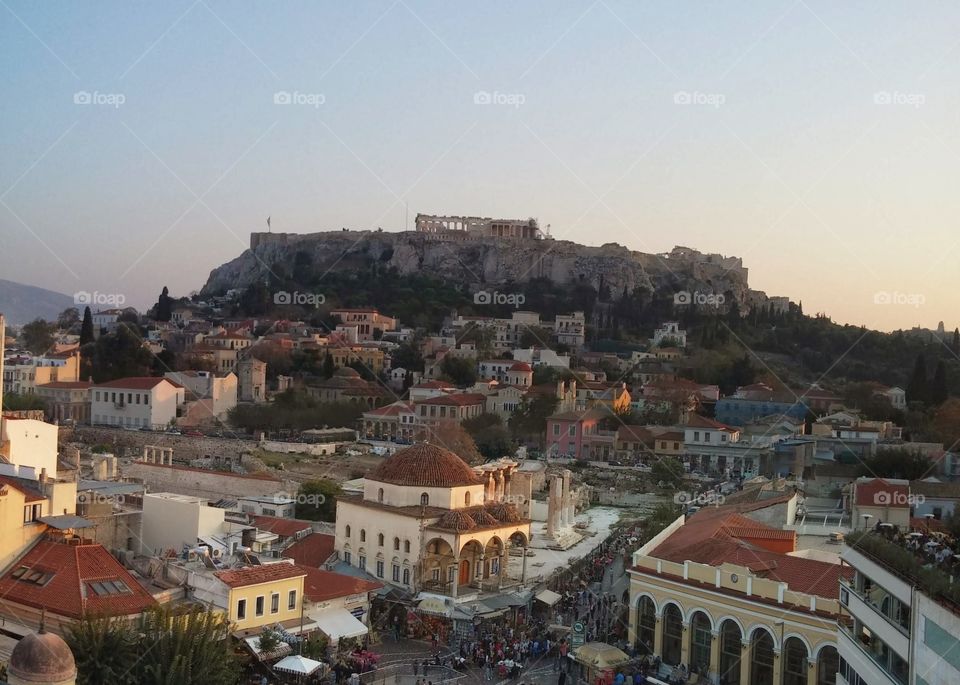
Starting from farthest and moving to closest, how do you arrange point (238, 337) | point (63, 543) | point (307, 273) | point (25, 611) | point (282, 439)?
1. point (307, 273)
2. point (238, 337)
3. point (282, 439)
4. point (63, 543)
5. point (25, 611)

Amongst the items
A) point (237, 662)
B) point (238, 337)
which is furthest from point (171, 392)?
point (237, 662)

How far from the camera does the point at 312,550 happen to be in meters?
27.9

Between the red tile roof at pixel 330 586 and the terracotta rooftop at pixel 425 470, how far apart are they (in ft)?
12.7

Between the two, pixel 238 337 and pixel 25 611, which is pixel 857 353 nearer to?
pixel 238 337

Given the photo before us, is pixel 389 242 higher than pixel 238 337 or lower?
higher

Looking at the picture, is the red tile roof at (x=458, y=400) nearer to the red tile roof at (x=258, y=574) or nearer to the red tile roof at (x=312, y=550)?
the red tile roof at (x=312, y=550)

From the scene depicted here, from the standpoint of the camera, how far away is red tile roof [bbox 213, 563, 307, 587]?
20141 millimetres

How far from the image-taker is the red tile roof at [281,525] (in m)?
28.5

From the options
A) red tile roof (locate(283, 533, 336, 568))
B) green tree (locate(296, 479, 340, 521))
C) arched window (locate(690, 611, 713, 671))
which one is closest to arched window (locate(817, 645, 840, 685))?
arched window (locate(690, 611, 713, 671))

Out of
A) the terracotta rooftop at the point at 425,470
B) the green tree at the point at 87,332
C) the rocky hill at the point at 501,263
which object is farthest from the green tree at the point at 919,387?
the green tree at the point at 87,332

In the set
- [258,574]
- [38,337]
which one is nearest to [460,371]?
[38,337]

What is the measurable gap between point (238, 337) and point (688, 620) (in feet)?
206

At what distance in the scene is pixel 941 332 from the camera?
286 feet

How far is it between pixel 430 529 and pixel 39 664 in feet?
50.0
